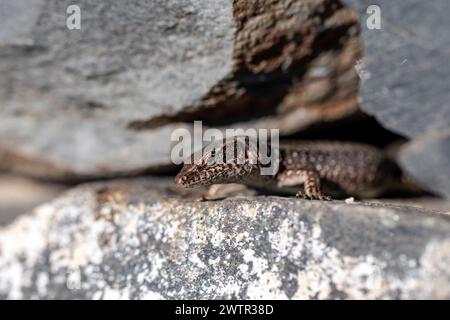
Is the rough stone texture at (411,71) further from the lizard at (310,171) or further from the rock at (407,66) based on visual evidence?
the lizard at (310,171)

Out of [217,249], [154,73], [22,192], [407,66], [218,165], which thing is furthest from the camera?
[22,192]

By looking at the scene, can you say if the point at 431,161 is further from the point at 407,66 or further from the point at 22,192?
the point at 22,192

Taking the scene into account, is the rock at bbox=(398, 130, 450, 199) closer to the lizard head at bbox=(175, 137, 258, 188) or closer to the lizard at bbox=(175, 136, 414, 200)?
the lizard at bbox=(175, 136, 414, 200)

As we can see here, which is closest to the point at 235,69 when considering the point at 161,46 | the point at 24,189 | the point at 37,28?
the point at 161,46

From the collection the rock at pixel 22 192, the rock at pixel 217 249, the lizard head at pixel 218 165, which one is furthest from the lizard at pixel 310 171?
the rock at pixel 22 192

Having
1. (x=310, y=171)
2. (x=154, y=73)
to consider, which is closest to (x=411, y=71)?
(x=310, y=171)

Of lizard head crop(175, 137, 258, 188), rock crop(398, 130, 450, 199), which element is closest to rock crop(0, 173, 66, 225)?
lizard head crop(175, 137, 258, 188)
